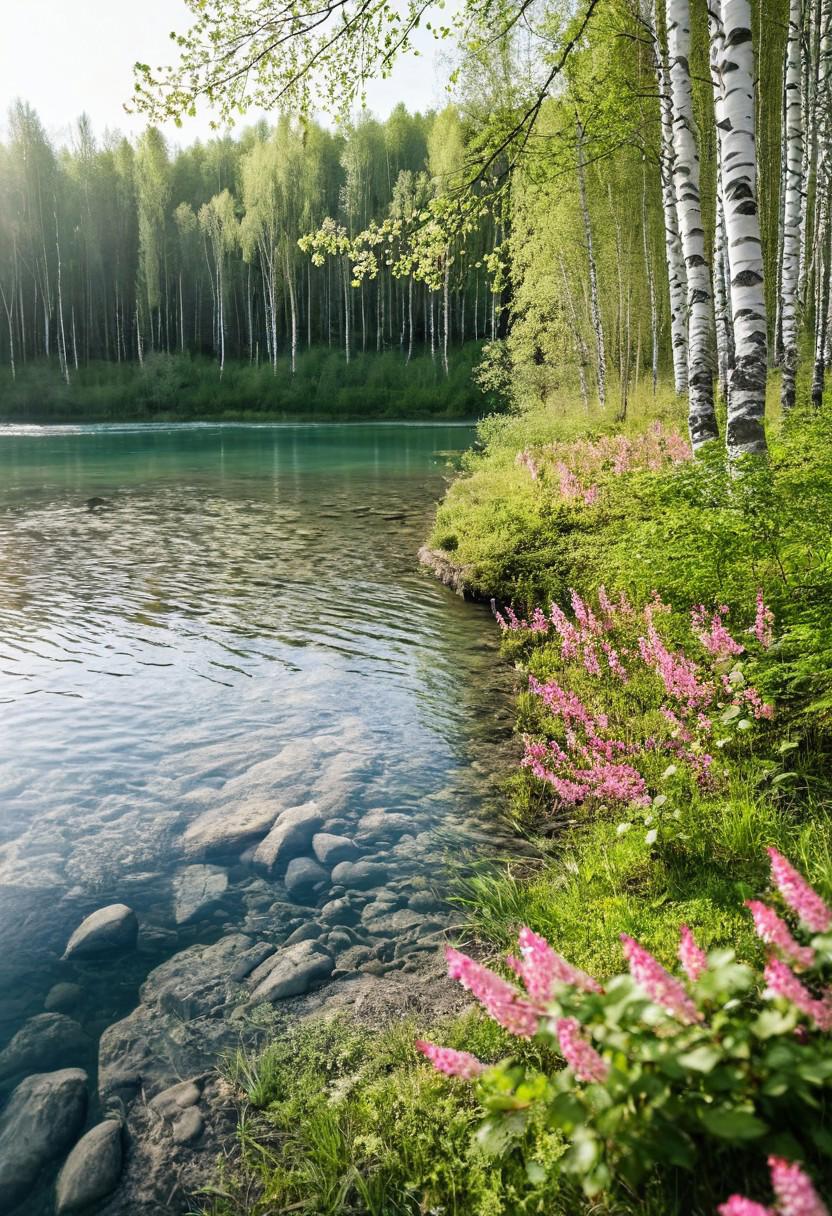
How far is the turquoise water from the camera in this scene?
475 centimetres

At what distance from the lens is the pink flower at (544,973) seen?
1.93 metres

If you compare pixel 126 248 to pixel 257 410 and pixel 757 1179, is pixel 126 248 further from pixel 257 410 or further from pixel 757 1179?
pixel 757 1179

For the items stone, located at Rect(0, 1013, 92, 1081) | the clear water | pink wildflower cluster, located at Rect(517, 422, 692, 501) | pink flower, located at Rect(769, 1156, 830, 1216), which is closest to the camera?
pink flower, located at Rect(769, 1156, 830, 1216)

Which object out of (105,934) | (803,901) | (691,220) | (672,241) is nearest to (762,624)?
(803,901)

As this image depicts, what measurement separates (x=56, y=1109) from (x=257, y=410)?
5520cm

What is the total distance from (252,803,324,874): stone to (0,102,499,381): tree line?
180 feet

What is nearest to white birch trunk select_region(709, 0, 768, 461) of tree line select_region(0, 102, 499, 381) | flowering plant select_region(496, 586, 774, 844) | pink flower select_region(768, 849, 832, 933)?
flowering plant select_region(496, 586, 774, 844)

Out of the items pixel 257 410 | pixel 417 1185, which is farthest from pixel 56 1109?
pixel 257 410

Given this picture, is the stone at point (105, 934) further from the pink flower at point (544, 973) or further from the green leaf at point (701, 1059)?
the green leaf at point (701, 1059)

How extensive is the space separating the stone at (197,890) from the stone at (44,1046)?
0.87 metres

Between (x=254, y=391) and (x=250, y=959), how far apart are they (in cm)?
5504

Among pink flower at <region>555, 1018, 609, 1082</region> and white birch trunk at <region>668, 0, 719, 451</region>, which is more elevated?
white birch trunk at <region>668, 0, 719, 451</region>

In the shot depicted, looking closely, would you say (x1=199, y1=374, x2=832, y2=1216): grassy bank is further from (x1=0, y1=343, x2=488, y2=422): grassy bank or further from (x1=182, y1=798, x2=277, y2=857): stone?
(x1=0, y1=343, x2=488, y2=422): grassy bank

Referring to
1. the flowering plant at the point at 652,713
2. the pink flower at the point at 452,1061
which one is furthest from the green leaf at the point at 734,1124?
the flowering plant at the point at 652,713
